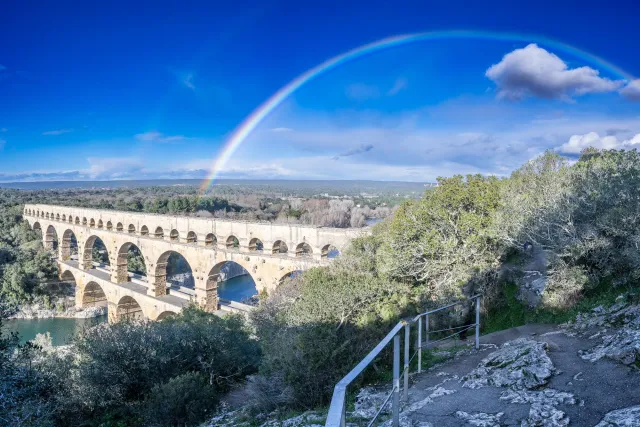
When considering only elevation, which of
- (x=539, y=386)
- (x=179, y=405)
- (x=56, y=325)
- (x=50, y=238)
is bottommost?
(x=56, y=325)

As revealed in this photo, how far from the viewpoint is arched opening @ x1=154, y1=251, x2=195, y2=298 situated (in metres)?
22.8

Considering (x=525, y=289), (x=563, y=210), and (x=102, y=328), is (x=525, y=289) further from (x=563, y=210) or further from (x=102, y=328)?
(x=102, y=328)

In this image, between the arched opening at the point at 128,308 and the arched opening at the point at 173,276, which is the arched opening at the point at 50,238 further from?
the arched opening at the point at 128,308

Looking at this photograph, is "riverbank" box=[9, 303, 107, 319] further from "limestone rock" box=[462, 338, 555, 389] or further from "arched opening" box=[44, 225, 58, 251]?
"limestone rock" box=[462, 338, 555, 389]

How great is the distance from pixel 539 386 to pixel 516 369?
42cm

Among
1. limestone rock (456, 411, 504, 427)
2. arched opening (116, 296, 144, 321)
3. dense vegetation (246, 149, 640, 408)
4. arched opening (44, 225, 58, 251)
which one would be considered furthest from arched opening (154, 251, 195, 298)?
limestone rock (456, 411, 504, 427)

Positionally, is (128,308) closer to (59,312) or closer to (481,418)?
(59,312)

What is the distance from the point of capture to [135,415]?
24.8 feet

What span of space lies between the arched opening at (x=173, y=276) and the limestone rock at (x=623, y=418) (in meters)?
22.2

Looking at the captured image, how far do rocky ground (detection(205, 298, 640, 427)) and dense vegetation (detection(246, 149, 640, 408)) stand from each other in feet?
4.32

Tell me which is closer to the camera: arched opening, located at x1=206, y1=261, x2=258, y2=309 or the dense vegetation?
the dense vegetation

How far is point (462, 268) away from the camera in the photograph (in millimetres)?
9352

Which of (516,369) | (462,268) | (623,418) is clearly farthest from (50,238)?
(623,418)

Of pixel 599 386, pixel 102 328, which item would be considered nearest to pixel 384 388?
pixel 599 386
